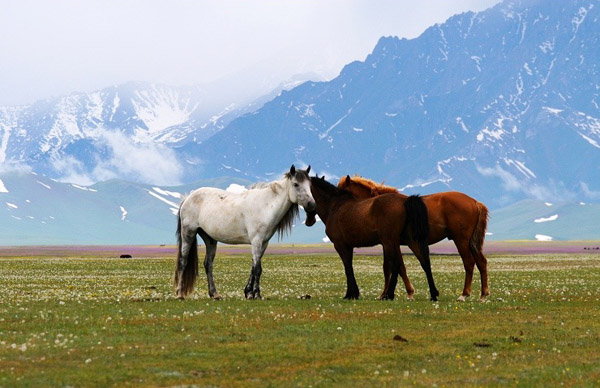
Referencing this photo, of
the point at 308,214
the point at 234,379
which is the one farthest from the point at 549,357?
the point at 308,214

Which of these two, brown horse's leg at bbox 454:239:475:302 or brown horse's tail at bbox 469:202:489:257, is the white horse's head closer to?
brown horse's leg at bbox 454:239:475:302

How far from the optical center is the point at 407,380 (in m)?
13.1

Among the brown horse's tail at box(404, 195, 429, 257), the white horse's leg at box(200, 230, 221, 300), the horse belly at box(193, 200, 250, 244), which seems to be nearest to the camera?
the brown horse's tail at box(404, 195, 429, 257)

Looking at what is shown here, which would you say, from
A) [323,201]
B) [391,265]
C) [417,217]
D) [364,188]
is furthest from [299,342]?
[364,188]

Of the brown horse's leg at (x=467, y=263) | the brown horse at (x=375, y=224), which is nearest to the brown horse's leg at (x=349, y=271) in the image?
the brown horse at (x=375, y=224)

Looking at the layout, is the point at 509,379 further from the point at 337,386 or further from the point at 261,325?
the point at 261,325

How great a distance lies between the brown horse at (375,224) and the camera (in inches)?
1009

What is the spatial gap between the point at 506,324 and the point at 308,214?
939 centimetres

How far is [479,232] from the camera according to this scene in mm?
27750

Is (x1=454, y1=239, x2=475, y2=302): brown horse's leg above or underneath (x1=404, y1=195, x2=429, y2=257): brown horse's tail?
underneath

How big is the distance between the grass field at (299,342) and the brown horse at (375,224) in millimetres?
1162

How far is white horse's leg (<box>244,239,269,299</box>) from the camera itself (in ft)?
86.0

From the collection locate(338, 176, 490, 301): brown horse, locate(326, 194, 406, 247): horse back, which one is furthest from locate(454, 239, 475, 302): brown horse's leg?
locate(326, 194, 406, 247): horse back

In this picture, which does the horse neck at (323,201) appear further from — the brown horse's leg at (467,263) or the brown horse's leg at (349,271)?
the brown horse's leg at (467,263)
